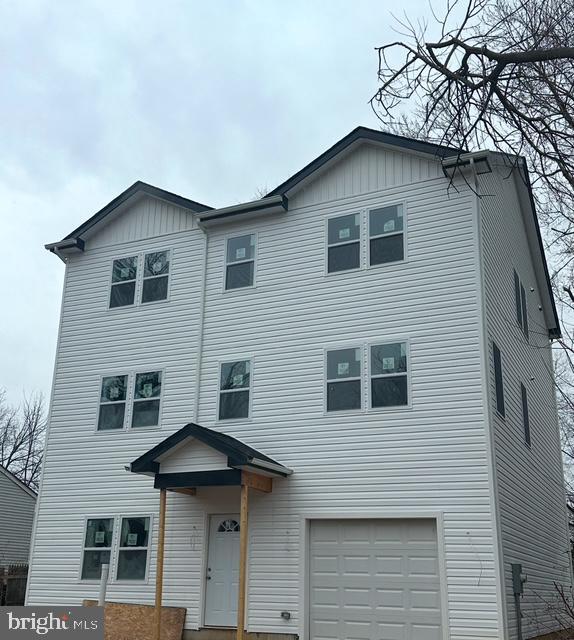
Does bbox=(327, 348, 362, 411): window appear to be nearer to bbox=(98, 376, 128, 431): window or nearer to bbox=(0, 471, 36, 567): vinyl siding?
bbox=(98, 376, 128, 431): window

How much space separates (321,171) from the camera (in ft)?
49.0

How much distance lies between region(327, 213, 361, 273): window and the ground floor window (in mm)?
6167

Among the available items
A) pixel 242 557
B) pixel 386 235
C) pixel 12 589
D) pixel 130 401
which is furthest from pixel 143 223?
pixel 12 589

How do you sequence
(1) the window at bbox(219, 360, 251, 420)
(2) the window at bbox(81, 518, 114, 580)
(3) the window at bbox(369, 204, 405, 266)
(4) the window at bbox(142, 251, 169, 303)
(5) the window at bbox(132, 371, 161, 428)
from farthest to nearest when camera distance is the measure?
(4) the window at bbox(142, 251, 169, 303)
(5) the window at bbox(132, 371, 161, 428)
(2) the window at bbox(81, 518, 114, 580)
(1) the window at bbox(219, 360, 251, 420)
(3) the window at bbox(369, 204, 405, 266)

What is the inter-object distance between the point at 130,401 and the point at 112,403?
1.70 ft

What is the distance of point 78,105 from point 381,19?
929 centimetres

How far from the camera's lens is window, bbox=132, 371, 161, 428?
597 inches

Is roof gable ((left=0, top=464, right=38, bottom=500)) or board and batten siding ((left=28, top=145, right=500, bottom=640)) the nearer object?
board and batten siding ((left=28, top=145, right=500, bottom=640))

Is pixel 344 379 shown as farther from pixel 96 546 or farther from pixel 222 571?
pixel 96 546

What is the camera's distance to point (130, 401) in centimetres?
1548

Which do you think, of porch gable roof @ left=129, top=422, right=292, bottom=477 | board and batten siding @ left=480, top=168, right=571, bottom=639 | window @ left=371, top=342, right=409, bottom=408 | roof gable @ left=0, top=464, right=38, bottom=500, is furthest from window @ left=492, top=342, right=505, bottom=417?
roof gable @ left=0, top=464, right=38, bottom=500

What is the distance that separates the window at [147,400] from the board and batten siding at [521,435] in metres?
6.76

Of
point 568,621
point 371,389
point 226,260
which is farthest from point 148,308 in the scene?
point 568,621

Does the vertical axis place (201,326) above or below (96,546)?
above
